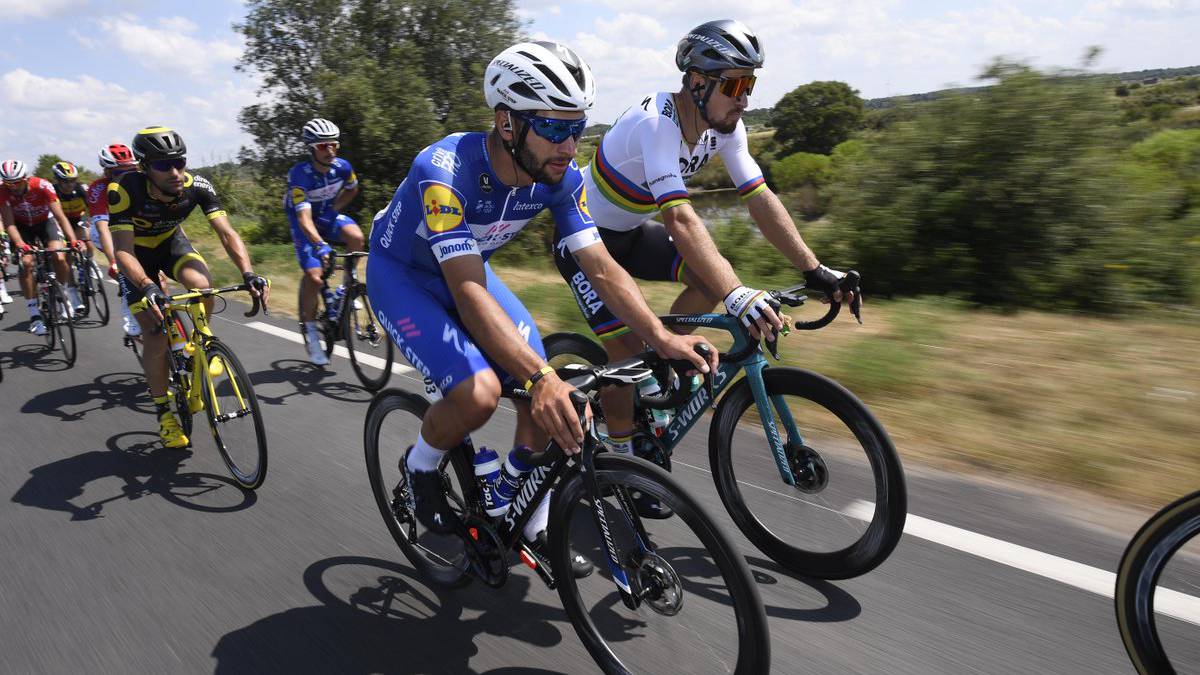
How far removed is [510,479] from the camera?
2.88 metres

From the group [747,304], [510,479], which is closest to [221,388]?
[510,479]

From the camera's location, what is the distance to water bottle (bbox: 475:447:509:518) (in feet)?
9.50

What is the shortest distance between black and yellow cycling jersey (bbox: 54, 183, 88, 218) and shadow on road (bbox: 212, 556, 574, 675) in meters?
8.57

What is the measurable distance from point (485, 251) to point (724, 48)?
132 centimetres

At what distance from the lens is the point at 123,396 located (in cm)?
628

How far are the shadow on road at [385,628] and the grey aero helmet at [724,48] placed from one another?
7.66 feet

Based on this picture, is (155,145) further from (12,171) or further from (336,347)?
(12,171)

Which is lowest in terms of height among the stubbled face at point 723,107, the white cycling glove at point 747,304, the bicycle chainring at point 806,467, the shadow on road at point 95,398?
the shadow on road at point 95,398

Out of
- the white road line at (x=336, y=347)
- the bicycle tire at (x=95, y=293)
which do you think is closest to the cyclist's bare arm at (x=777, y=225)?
the white road line at (x=336, y=347)

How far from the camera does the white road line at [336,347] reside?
6.32 metres

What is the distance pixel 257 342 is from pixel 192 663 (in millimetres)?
5396

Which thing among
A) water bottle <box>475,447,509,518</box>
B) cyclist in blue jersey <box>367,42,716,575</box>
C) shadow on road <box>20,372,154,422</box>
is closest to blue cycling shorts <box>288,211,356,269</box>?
shadow on road <box>20,372,154,422</box>

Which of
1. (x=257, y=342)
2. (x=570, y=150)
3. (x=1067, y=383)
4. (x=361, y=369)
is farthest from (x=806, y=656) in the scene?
(x=257, y=342)

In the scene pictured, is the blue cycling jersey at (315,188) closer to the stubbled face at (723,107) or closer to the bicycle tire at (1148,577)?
the stubbled face at (723,107)
